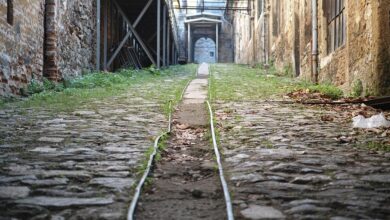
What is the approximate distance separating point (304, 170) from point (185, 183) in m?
0.97

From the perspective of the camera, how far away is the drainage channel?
2689 mm

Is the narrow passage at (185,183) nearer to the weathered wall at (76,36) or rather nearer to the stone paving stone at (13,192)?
the stone paving stone at (13,192)

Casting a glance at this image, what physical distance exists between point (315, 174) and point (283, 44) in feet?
42.3

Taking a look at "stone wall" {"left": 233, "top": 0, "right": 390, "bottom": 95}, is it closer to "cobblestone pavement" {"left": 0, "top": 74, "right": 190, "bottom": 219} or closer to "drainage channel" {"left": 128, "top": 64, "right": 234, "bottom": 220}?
"drainage channel" {"left": 128, "top": 64, "right": 234, "bottom": 220}

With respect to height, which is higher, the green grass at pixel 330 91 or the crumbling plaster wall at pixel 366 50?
the crumbling plaster wall at pixel 366 50

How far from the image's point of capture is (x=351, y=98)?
765 cm

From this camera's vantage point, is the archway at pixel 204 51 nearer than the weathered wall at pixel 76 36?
No

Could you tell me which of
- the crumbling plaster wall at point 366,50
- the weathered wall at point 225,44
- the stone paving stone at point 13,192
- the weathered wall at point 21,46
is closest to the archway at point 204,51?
the weathered wall at point 225,44

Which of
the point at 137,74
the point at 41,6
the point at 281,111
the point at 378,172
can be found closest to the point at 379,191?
the point at 378,172

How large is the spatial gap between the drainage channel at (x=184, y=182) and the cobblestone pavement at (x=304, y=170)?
0.42 feet

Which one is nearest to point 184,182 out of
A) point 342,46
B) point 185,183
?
point 185,183

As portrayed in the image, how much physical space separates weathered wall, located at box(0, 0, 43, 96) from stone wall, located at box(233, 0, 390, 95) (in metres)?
6.26

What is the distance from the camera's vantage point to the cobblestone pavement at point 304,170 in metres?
2.68

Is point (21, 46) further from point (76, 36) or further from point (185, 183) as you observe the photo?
point (185, 183)
